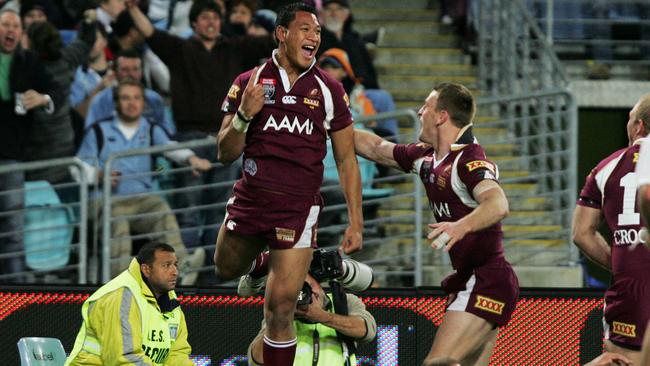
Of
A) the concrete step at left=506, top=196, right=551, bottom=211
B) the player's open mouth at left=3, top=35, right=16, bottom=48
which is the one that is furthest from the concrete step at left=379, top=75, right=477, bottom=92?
the player's open mouth at left=3, top=35, right=16, bottom=48

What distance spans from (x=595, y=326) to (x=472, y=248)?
1.59m

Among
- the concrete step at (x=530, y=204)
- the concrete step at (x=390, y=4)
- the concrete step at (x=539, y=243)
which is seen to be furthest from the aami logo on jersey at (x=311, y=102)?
the concrete step at (x=390, y=4)

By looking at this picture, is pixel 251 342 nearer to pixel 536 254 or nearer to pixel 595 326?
pixel 595 326

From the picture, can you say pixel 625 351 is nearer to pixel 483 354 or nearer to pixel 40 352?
pixel 483 354

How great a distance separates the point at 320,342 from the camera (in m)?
8.24

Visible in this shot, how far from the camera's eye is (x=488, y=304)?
7.84 m

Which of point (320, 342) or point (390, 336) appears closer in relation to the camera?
point (320, 342)

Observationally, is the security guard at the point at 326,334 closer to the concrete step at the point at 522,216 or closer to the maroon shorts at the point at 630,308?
the maroon shorts at the point at 630,308

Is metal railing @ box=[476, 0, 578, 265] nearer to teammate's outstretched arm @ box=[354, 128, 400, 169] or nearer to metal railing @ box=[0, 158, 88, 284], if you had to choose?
teammate's outstretched arm @ box=[354, 128, 400, 169]

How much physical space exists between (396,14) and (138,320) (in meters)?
8.03

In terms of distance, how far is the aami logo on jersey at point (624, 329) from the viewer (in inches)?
296

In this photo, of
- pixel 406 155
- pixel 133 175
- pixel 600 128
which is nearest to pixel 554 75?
pixel 600 128

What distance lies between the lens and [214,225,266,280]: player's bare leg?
7.96 meters

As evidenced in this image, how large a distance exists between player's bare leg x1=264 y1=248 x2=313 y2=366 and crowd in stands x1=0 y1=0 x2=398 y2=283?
365cm
